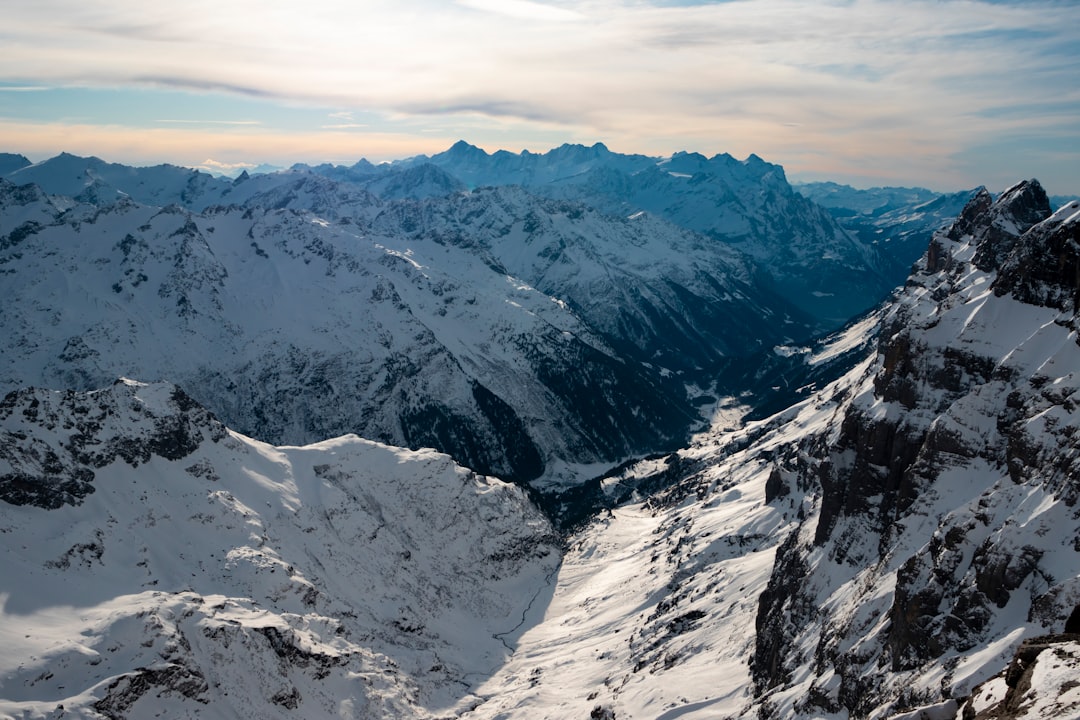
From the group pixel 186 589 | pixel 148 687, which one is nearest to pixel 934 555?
pixel 148 687

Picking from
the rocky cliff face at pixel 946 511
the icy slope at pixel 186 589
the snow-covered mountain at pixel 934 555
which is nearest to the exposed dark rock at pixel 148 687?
the icy slope at pixel 186 589

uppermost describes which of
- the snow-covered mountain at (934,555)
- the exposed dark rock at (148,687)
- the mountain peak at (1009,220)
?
the mountain peak at (1009,220)

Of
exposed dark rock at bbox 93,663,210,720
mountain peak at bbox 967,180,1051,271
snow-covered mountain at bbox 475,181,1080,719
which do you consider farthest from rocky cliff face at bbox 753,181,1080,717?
exposed dark rock at bbox 93,663,210,720

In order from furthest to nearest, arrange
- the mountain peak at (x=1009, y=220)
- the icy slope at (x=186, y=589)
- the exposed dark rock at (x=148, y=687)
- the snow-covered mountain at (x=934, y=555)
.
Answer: the mountain peak at (x=1009, y=220)
the icy slope at (x=186, y=589)
the exposed dark rock at (x=148, y=687)
the snow-covered mountain at (x=934, y=555)

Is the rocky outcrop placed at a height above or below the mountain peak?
below

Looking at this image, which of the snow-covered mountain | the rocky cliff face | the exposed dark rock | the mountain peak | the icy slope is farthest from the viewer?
the mountain peak

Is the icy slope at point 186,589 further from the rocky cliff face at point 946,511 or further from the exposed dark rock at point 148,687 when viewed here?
the rocky cliff face at point 946,511

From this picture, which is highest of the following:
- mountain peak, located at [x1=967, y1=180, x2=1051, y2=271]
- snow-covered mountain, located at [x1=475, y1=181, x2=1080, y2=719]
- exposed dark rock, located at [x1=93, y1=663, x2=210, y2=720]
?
mountain peak, located at [x1=967, y1=180, x2=1051, y2=271]

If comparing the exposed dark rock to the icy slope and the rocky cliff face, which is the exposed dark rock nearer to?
the icy slope

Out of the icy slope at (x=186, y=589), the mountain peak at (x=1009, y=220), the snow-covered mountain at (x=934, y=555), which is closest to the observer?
the snow-covered mountain at (x=934, y=555)

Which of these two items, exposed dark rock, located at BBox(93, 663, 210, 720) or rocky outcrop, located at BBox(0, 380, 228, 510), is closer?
exposed dark rock, located at BBox(93, 663, 210, 720)
